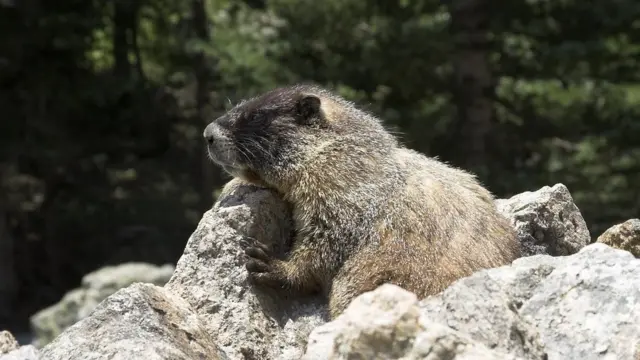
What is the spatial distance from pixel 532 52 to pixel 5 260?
1081 centimetres

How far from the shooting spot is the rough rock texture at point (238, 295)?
16.5ft

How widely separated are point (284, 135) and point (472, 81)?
32.9 ft

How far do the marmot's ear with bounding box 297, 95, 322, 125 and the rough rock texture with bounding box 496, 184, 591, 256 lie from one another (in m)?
1.37

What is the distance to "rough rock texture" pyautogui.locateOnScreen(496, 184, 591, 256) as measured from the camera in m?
5.97

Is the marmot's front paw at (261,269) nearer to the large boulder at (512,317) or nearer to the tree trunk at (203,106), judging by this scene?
the large boulder at (512,317)

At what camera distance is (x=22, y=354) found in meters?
5.10

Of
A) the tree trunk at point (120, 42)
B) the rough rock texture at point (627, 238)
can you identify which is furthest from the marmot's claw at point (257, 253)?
the tree trunk at point (120, 42)

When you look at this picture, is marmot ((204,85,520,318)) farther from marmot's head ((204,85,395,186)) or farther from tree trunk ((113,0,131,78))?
tree trunk ((113,0,131,78))

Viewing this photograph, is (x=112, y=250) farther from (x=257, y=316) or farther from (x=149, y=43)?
(x=257, y=316)

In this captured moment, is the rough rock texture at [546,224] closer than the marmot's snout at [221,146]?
No

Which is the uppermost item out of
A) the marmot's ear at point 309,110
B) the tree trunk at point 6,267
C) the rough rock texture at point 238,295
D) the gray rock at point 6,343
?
the marmot's ear at point 309,110

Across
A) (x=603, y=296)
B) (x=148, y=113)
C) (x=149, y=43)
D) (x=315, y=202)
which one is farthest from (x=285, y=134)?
(x=149, y=43)

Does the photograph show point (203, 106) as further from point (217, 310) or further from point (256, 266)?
point (217, 310)

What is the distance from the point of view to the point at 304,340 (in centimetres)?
515
